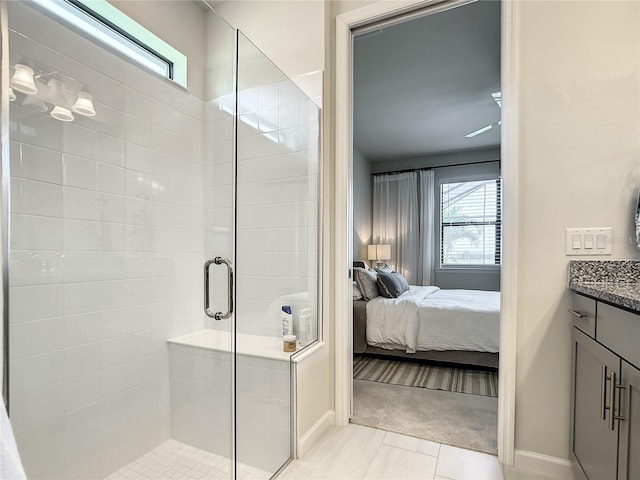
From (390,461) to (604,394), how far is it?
Answer: 102cm

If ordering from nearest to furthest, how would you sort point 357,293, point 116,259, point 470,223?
point 116,259 → point 357,293 → point 470,223

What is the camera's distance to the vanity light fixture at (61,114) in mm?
1455

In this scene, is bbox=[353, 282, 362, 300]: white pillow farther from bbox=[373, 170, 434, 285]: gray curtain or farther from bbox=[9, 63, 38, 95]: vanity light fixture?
bbox=[9, 63, 38, 95]: vanity light fixture

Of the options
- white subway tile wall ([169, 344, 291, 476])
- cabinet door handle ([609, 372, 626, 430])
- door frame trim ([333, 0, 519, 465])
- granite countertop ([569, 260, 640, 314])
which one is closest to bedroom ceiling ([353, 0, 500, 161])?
door frame trim ([333, 0, 519, 465])

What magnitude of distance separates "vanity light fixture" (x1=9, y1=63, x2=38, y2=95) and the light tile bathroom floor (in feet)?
6.34

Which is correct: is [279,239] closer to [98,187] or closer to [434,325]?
[98,187]

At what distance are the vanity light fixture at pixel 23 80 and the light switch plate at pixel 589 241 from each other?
7.64 ft

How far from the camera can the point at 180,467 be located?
168 centimetres

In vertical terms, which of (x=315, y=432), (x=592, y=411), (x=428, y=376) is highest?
(x=592, y=411)

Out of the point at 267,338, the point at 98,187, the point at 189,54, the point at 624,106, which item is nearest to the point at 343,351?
the point at 267,338

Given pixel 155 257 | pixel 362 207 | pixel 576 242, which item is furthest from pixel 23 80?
pixel 362 207

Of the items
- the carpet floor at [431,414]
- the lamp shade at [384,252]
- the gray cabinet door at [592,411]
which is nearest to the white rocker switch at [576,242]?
the gray cabinet door at [592,411]

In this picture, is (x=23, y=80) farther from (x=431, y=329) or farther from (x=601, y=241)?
(x=431, y=329)

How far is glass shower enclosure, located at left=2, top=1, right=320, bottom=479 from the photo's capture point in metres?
1.39
